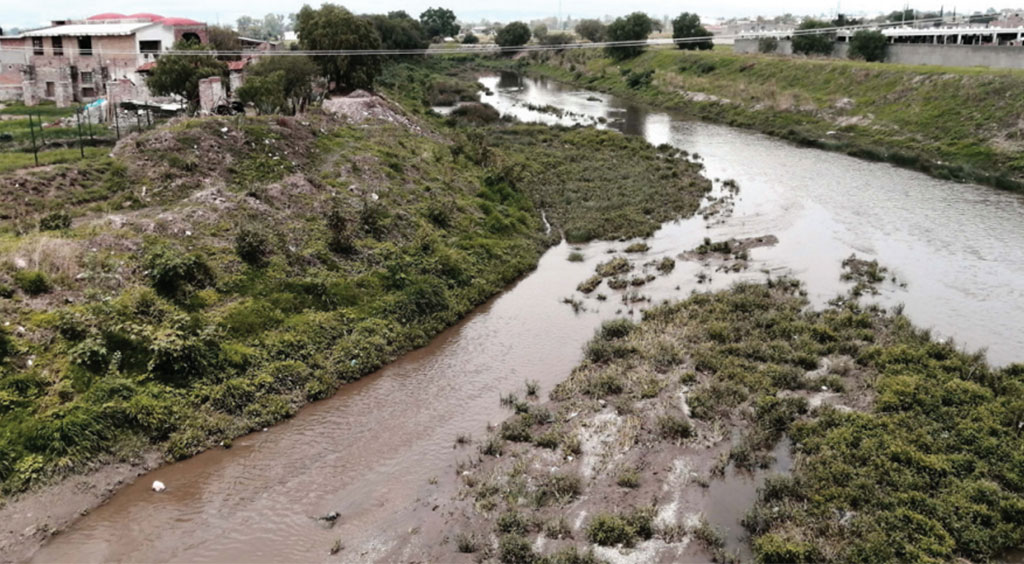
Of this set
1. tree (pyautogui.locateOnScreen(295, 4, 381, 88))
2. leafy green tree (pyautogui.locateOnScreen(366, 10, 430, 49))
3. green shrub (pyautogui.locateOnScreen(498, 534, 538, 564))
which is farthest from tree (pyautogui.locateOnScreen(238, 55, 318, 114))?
leafy green tree (pyautogui.locateOnScreen(366, 10, 430, 49))

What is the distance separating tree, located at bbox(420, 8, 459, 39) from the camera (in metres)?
167

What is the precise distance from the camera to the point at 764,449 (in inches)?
601

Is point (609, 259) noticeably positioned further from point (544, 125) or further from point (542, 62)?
point (542, 62)

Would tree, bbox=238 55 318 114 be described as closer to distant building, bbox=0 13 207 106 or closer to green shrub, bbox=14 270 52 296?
distant building, bbox=0 13 207 106

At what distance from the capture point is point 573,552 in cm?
1197

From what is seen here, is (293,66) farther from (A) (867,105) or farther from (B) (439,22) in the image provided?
(B) (439,22)

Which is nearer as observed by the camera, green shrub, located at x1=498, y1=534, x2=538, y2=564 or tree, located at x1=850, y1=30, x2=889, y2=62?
green shrub, located at x1=498, y1=534, x2=538, y2=564

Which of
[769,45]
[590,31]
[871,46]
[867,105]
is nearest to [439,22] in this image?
[590,31]

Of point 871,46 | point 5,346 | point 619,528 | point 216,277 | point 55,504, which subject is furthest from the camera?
point 871,46

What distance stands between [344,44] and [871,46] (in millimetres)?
55991

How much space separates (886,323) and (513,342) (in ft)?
37.8

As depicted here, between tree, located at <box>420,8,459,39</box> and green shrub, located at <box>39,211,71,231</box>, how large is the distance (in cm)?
15557

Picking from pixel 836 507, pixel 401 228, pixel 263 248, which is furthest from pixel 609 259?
pixel 836 507

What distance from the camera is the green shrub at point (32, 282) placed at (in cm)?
1720
